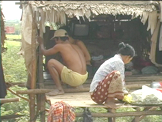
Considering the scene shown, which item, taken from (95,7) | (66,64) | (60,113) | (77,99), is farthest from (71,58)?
(60,113)

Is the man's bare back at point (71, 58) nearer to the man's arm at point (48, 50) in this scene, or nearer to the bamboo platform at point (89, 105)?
the man's arm at point (48, 50)

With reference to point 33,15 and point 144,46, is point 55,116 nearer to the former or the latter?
point 33,15

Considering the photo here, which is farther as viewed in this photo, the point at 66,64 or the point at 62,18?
the point at 66,64

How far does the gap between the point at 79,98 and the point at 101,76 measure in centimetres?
78

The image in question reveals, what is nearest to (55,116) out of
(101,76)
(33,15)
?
(101,76)

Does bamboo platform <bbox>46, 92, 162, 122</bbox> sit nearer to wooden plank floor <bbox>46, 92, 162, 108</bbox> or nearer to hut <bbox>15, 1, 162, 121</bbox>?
wooden plank floor <bbox>46, 92, 162, 108</bbox>

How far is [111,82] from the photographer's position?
511 cm

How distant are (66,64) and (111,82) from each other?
1.46m

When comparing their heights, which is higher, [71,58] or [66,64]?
[71,58]

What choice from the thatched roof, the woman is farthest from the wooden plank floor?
the thatched roof

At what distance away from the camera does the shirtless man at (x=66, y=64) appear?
6.18 meters

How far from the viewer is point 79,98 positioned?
5.89 m

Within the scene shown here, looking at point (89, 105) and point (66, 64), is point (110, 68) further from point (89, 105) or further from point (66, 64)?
point (66, 64)

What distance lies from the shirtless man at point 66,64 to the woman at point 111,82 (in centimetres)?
95
